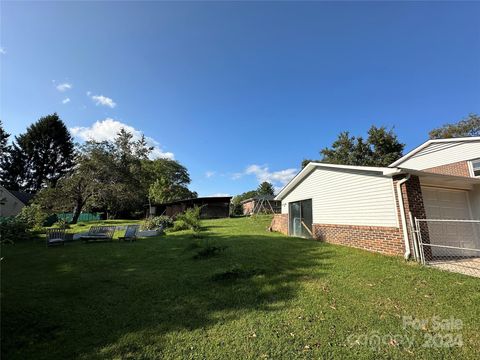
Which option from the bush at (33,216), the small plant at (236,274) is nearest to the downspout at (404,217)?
the small plant at (236,274)

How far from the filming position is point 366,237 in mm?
8469

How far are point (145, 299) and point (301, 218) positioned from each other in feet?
32.1

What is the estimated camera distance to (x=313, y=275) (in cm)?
591

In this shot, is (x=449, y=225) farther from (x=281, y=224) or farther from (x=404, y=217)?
(x=281, y=224)

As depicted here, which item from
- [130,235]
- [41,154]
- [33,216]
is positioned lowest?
[130,235]

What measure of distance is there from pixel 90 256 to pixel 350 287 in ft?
29.2

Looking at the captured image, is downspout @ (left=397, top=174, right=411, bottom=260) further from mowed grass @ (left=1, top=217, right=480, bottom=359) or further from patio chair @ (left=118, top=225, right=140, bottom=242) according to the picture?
patio chair @ (left=118, top=225, right=140, bottom=242)

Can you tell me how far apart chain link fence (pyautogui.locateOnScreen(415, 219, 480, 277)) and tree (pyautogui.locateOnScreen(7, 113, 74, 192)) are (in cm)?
Answer: 4938

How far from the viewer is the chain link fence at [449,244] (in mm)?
6552

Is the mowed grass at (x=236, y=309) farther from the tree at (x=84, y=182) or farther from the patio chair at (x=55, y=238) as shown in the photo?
the tree at (x=84, y=182)

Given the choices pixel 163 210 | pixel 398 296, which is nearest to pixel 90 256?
pixel 398 296

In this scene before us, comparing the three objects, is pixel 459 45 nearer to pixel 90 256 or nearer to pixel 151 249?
pixel 151 249

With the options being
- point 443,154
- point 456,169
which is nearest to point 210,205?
point 443,154

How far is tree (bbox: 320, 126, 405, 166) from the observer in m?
30.2
